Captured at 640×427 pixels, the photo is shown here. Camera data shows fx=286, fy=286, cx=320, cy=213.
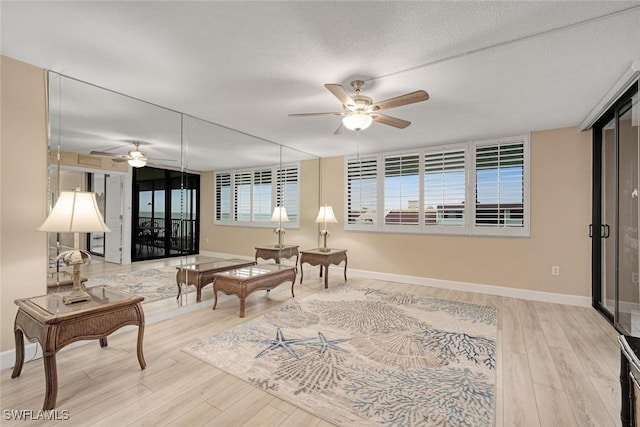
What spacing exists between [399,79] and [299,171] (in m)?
3.24

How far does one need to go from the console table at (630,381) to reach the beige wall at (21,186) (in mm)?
3970

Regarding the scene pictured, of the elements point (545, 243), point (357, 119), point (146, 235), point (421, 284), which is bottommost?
point (421, 284)

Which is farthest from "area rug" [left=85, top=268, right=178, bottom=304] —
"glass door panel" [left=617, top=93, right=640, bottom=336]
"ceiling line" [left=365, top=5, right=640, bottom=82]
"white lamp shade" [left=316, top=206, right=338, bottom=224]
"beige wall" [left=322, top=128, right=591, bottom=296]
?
"glass door panel" [left=617, top=93, right=640, bottom=336]

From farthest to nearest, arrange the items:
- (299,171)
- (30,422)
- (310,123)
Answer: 1. (299,171)
2. (310,123)
3. (30,422)

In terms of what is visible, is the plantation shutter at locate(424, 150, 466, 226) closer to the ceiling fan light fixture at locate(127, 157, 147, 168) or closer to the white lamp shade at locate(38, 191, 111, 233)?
the ceiling fan light fixture at locate(127, 157, 147, 168)

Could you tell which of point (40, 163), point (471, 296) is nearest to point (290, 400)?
point (40, 163)

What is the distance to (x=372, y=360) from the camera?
2426mm

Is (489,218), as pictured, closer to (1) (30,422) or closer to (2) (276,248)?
(2) (276,248)

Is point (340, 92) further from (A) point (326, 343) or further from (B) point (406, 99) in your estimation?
(A) point (326, 343)

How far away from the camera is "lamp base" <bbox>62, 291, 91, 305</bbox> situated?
6.78ft

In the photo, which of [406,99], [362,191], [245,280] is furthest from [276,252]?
[406,99]

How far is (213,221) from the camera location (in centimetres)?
422

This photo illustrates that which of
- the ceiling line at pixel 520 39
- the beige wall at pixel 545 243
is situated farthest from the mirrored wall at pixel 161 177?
the beige wall at pixel 545 243

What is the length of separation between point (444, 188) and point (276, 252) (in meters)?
3.10
